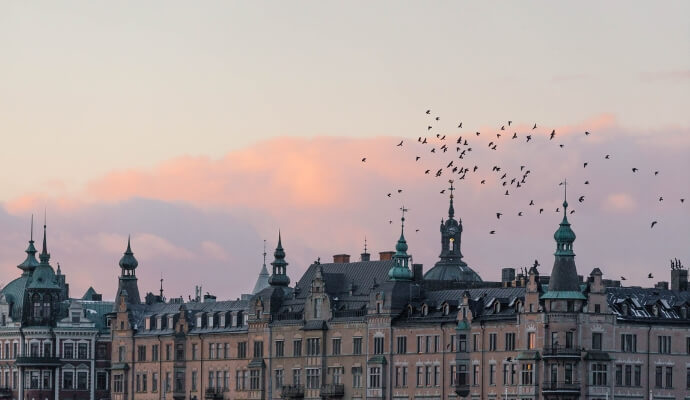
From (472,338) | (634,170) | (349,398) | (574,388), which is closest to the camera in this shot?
(634,170)

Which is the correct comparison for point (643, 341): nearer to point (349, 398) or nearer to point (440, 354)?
point (440, 354)

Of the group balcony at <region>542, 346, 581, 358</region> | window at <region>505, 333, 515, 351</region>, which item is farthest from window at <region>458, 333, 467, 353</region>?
balcony at <region>542, 346, 581, 358</region>

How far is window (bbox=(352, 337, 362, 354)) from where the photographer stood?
192 meters

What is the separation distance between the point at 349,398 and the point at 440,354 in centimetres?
1356

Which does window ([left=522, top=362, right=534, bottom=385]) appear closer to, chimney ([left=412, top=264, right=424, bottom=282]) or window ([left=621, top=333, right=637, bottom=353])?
window ([left=621, top=333, right=637, bottom=353])

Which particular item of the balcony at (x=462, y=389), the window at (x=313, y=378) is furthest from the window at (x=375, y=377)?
the balcony at (x=462, y=389)

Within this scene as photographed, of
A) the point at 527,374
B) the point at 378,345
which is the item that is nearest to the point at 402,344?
the point at 378,345

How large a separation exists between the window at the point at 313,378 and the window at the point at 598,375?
35507 millimetres

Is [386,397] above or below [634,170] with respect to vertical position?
below

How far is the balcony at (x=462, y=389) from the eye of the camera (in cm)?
17838

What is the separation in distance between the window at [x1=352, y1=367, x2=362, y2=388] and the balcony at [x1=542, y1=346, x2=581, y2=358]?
2730 cm

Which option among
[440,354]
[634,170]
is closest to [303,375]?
[440,354]

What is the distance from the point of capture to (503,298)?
178 metres

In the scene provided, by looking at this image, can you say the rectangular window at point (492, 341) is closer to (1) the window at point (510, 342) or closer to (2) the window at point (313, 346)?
(1) the window at point (510, 342)
